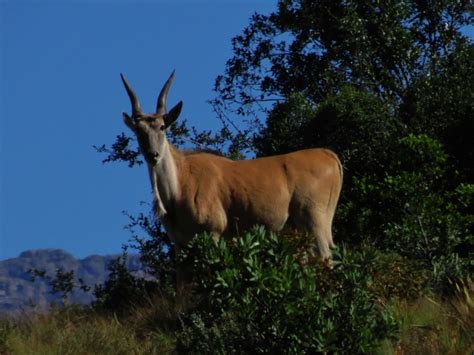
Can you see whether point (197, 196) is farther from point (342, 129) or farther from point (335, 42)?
point (335, 42)

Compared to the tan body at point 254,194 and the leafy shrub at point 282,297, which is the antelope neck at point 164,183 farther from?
the leafy shrub at point 282,297

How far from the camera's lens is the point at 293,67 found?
64.7 ft

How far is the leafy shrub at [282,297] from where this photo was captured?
9695 millimetres

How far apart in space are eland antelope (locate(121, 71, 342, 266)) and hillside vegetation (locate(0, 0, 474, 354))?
0.57 m

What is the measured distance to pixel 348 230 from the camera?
16.1 metres

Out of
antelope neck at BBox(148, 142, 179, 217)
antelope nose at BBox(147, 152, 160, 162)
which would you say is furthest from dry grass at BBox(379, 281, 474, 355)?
antelope nose at BBox(147, 152, 160, 162)

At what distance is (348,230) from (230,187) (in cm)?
244

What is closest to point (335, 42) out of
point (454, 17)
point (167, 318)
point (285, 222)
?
point (454, 17)

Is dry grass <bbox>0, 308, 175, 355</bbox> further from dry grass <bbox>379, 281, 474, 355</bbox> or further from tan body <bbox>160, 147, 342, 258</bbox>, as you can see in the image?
dry grass <bbox>379, 281, 474, 355</bbox>

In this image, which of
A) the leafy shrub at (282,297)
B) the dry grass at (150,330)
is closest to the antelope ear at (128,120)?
the dry grass at (150,330)

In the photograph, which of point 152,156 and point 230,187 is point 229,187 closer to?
point 230,187

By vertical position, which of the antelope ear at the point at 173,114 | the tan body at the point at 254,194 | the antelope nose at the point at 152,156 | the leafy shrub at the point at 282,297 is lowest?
the leafy shrub at the point at 282,297

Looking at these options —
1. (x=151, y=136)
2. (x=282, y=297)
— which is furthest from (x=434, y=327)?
(x=151, y=136)

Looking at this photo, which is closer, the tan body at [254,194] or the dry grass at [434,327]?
the dry grass at [434,327]
